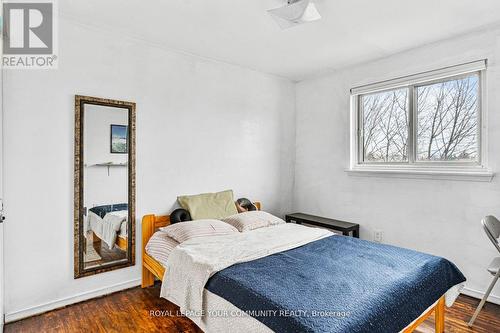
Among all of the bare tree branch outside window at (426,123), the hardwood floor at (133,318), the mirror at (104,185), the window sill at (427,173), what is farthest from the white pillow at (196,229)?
the bare tree branch outside window at (426,123)

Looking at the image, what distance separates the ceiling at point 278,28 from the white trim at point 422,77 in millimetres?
307

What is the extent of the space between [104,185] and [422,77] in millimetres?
3385

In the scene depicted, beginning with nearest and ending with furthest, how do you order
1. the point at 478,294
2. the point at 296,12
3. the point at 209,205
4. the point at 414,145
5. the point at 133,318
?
the point at 296,12
the point at 133,318
the point at 478,294
the point at 414,145
the point at 209,205

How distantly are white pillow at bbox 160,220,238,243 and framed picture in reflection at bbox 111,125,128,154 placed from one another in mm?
879

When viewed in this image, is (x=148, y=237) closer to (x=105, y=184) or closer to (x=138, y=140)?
(x=105, y=184)

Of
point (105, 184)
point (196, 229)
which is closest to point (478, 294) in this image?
point (196, 229)

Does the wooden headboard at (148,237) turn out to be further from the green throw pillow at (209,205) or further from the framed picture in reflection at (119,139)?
the framed picture in reflection at (119,139)

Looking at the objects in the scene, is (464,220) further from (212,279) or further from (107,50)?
(107,50)

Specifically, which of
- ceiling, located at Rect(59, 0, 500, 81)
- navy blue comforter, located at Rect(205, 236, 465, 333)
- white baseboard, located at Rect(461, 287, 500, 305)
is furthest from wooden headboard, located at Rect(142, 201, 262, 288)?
white baseboard, located at Rect(461, 287, 500, 305)

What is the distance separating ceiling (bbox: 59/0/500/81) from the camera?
91.9 inches

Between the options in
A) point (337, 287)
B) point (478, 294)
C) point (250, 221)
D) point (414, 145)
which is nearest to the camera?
point (337, 287)

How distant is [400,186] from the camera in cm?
328

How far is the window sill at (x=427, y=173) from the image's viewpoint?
271 centimetres

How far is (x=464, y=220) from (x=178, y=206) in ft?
9.53
